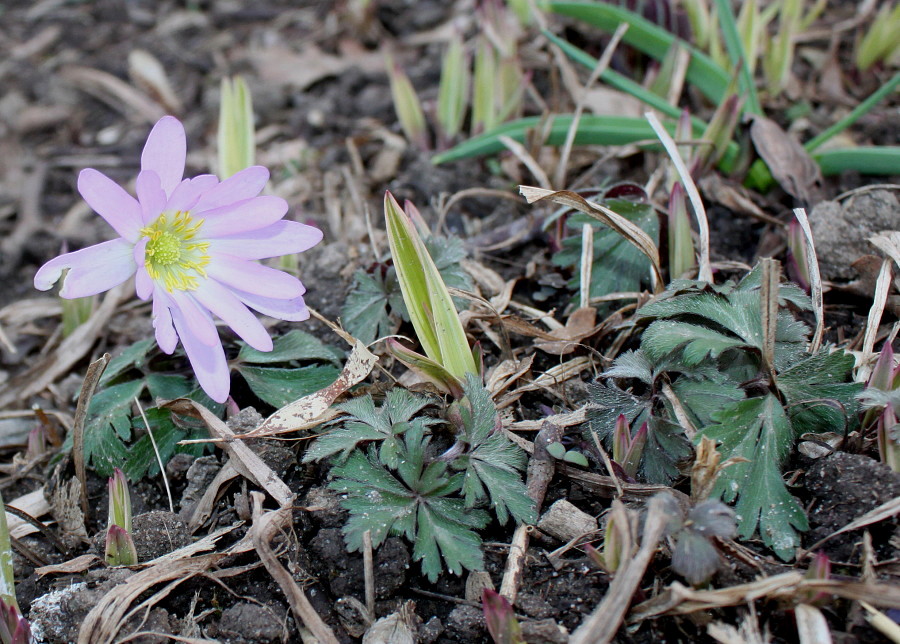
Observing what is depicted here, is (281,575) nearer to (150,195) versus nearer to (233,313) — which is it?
(233,313)

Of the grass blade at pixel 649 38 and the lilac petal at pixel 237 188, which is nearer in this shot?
the lilac petal at pixel 237 188

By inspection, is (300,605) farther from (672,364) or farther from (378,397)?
(672,364)

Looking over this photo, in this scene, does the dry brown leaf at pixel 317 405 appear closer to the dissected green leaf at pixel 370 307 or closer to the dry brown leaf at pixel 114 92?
the dissected green leaf at pixel 370 307

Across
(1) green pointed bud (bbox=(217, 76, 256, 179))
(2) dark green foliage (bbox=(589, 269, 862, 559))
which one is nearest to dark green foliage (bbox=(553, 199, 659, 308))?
(2) dark green foliage (bbox=(589, 269, 862, 559))

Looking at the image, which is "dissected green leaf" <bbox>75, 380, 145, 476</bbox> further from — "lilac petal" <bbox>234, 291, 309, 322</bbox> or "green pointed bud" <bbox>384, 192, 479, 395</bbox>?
"green pointed bud" <bbox>384, 192, 479, 395</bbox>

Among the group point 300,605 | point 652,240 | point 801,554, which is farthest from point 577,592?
point 652,240

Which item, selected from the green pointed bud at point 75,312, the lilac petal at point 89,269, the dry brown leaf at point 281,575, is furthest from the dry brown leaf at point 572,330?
the green pointed bud at point 75,312
